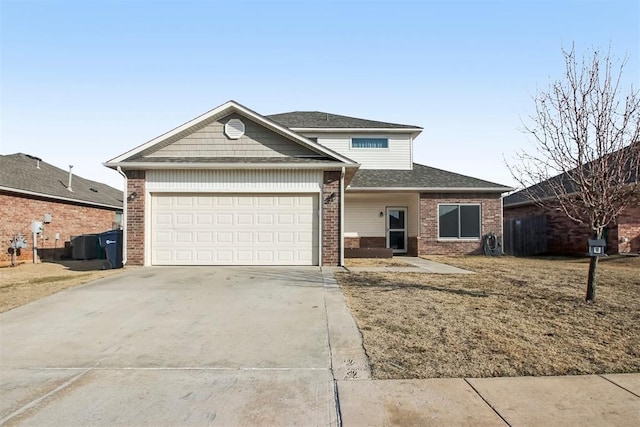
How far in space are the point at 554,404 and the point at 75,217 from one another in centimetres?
2135

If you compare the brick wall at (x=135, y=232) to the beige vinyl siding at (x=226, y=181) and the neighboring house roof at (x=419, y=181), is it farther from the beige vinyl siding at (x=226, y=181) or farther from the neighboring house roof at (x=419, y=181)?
the neighboring house roof at (x=419, y=181)

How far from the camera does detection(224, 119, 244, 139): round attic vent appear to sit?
511 inches

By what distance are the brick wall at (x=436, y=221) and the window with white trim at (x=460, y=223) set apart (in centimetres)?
19

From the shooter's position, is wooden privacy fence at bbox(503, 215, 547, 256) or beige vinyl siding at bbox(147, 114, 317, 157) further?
wooden privacy fence at bbox(503, 215, 547, 256)

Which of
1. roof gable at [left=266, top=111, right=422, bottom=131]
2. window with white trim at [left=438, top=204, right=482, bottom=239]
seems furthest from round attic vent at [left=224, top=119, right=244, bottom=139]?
window with white trim at [left=438, top=204, right=482, bottom=239]

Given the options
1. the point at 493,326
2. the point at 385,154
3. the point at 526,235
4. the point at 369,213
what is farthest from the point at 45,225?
the point at 526,235

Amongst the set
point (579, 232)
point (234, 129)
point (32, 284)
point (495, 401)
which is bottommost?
point (495, 401)

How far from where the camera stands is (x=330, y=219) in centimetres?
1254

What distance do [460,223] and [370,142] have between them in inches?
222

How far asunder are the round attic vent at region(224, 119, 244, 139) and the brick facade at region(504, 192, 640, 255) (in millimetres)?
9833

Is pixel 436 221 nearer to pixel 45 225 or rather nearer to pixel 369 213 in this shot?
pixel 369 213

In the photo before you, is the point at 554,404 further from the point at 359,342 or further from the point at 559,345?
the point at 359,342

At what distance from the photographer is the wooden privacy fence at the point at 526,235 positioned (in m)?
20.3

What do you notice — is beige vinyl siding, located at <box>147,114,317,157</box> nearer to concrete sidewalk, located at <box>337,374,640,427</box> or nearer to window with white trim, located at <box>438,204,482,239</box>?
window with white trim, located at <box>438,204,482,239</box>
